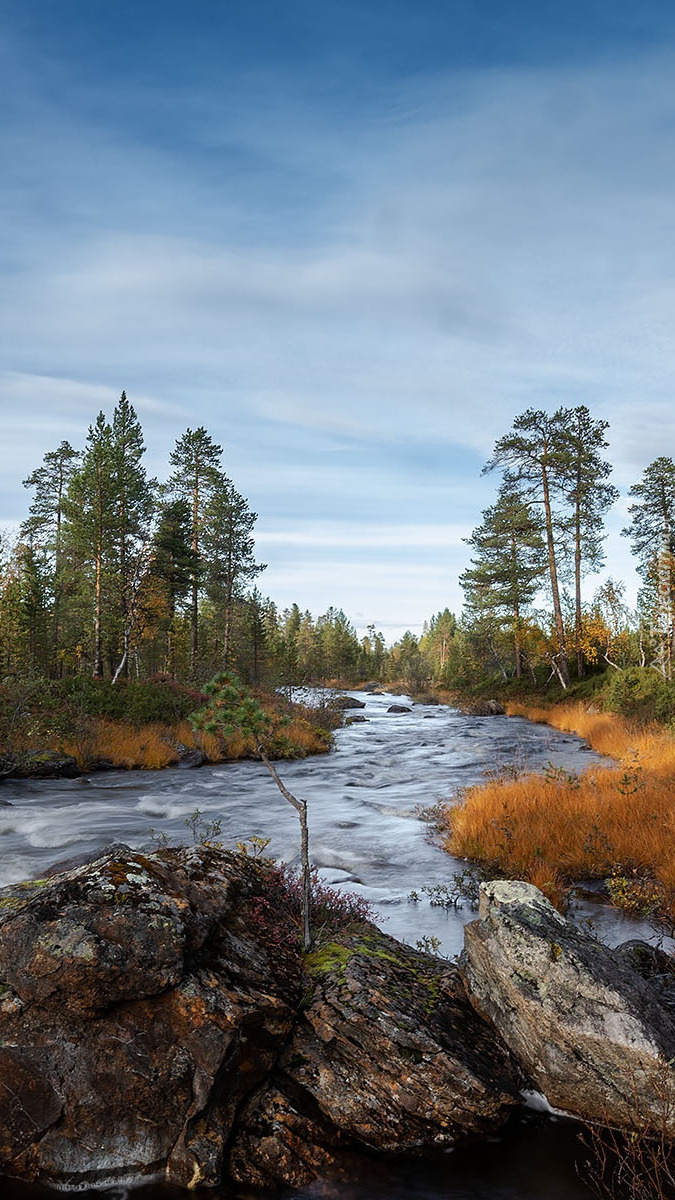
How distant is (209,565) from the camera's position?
4059cm

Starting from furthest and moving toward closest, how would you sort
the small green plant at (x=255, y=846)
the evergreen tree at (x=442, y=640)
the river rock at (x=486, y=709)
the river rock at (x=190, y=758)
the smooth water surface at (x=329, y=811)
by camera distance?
the evergreen tree at (x=442, y=640)
the river rock at (x=486, y=709)
the river rock at (x=190, y=758)
the smooth water surface at (x=329, y=811)
the small green plant at (x=255, y=846)

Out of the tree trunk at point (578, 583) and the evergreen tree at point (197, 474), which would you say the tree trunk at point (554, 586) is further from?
the evergreen tree at point (197, 474)

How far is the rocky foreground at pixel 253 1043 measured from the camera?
10.9ft

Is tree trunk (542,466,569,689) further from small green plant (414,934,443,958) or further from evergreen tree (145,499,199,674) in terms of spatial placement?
small green plant (414,934,443,958)

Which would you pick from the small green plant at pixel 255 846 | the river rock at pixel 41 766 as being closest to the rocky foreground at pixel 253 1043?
the small green plant at pixel 255 846

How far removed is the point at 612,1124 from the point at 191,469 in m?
40.1

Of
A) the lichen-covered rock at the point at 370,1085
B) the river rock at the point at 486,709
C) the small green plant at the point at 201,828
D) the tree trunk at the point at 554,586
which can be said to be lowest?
the river rock at the point at 486,709

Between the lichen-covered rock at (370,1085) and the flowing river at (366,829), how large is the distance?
130 millimetres

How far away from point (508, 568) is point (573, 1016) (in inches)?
1641

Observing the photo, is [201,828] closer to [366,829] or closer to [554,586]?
[366,829]

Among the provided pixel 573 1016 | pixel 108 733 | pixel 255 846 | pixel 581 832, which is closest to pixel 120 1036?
pixel 573 1016

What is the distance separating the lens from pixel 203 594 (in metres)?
44.7

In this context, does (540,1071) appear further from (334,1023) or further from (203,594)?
(203,594)

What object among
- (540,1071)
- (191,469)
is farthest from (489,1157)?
(191,469)
